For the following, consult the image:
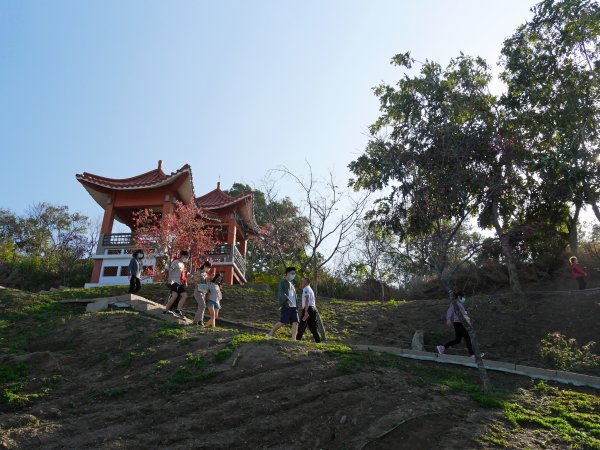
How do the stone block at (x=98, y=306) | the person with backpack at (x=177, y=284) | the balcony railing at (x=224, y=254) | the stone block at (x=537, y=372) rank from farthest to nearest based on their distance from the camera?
the balcony railing at (x=224, y=254)
the stone block at (x=98, y=306)
the person with backpack at (x=177, y=284)
the stone block at (x=537, y=372)

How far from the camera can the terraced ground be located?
6.05 m

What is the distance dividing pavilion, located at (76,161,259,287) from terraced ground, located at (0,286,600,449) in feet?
40.5

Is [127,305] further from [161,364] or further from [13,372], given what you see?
[161,364]

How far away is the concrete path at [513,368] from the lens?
9125mm

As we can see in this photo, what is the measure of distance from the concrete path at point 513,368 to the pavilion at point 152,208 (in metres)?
11.8

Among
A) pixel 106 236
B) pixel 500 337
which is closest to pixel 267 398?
pixel 500 337

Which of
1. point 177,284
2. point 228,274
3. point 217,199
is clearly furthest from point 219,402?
point 217,199

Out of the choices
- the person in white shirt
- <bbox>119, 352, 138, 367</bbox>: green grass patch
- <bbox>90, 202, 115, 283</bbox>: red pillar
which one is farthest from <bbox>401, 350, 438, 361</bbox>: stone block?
<bbox>90, 202, 115, 283</bbox>: red pillar

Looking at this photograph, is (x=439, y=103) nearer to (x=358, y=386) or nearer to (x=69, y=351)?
(x=358, y=386)

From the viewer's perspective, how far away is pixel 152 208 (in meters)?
24.2

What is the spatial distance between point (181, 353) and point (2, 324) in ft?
15.5

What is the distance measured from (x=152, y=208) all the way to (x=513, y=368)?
1825 centimetres

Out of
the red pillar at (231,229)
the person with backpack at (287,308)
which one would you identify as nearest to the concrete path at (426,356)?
the person with backpack at (287,308)

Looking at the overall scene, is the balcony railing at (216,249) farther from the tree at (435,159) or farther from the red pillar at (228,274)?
the tree at (435,159)
